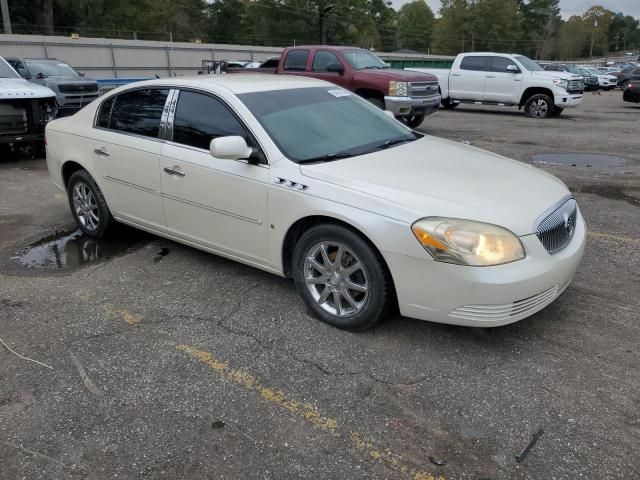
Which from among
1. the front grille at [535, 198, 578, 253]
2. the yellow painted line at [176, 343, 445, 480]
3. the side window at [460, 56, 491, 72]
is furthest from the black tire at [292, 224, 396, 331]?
the side window at [460, 56, 491, 72]

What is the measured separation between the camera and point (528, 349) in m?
3.41

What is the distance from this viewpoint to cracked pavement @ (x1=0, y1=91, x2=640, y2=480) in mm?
2551

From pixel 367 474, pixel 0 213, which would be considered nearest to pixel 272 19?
pixel 0 213

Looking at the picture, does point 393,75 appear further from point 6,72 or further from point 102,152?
point 102,152

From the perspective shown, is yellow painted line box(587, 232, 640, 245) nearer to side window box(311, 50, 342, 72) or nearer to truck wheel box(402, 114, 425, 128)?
truck wheel box(402, 114, 425, 128)

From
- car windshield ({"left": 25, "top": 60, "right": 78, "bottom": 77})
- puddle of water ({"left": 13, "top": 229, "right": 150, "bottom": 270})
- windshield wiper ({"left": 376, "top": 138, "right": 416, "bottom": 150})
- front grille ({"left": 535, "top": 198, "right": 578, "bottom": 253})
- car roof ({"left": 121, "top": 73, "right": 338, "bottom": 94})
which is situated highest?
car windshield ({"left": 25, "top": 60, "right": 78, "bottom": 77})

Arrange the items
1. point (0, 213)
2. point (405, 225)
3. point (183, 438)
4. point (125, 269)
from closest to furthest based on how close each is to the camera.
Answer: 1. point (183, 438)
2. point (405, 225)
3. point (125, 269)
4. point (0, 213)

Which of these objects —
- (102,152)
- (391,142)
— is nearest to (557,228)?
(391,142)

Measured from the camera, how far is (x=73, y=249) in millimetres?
5285

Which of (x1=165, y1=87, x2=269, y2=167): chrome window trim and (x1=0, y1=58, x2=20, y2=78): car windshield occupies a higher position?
(x1=0, y1=58, x2=20, y2=78): car windshield

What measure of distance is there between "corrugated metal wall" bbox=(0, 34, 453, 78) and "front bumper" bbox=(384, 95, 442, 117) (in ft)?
70.5

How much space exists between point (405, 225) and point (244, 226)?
133 cm

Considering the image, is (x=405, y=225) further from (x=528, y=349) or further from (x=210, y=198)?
(x=210, y=198)

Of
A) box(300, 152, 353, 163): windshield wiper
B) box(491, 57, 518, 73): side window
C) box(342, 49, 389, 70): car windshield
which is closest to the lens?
box(300, 152, 353, 163): windshield wiper
